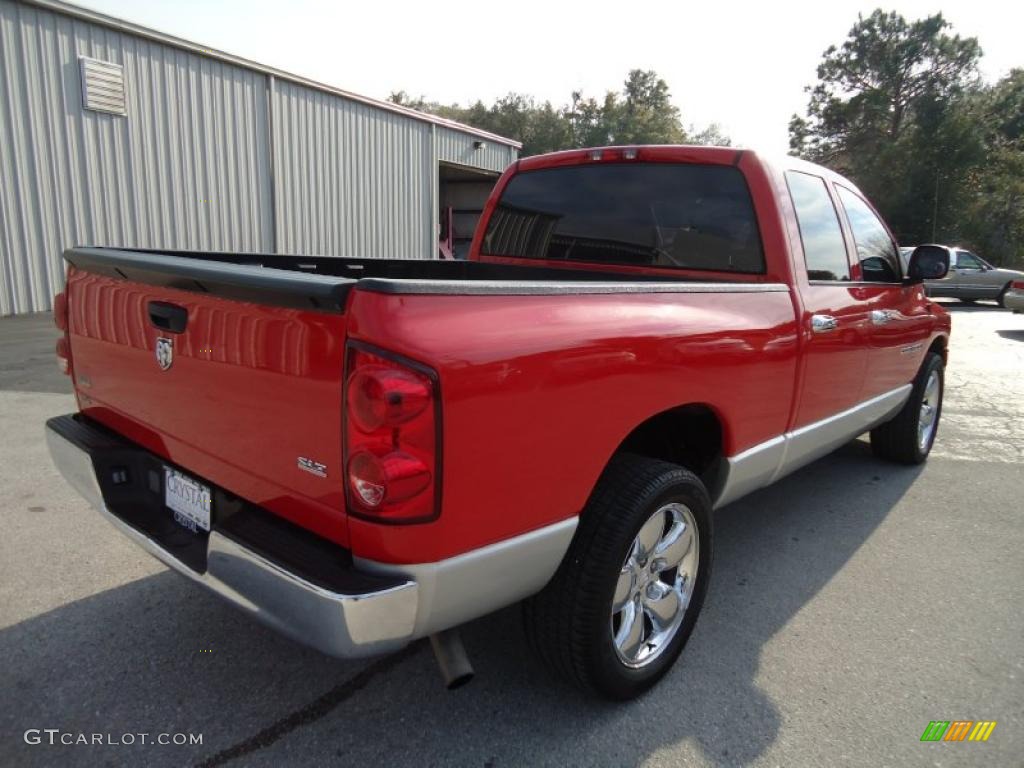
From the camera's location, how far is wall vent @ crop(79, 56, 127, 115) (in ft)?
29.3

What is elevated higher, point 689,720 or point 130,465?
point 130,465

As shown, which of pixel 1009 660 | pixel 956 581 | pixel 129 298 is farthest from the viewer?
pixel 956 581

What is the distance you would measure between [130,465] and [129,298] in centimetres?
60

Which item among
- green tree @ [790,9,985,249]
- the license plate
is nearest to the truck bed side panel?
the license plate

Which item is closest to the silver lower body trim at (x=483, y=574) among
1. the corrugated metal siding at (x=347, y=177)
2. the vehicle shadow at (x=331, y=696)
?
the vehicle shadow at (x=331, y=696)

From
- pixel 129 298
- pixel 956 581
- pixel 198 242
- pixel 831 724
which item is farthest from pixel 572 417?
pixel 198 242

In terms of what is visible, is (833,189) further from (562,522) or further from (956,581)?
(562,522)

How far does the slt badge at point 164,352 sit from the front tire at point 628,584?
1.35 m

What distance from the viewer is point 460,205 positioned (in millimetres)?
22344

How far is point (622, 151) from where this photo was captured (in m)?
3.47

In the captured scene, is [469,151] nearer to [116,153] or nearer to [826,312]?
[116,153]

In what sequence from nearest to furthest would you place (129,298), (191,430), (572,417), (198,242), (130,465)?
(572,417) → (191,430) → (129,298) → (130,465) → (198,242)

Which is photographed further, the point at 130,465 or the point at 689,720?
the point at 130,465

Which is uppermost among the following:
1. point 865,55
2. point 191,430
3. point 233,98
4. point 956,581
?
point 865,55
